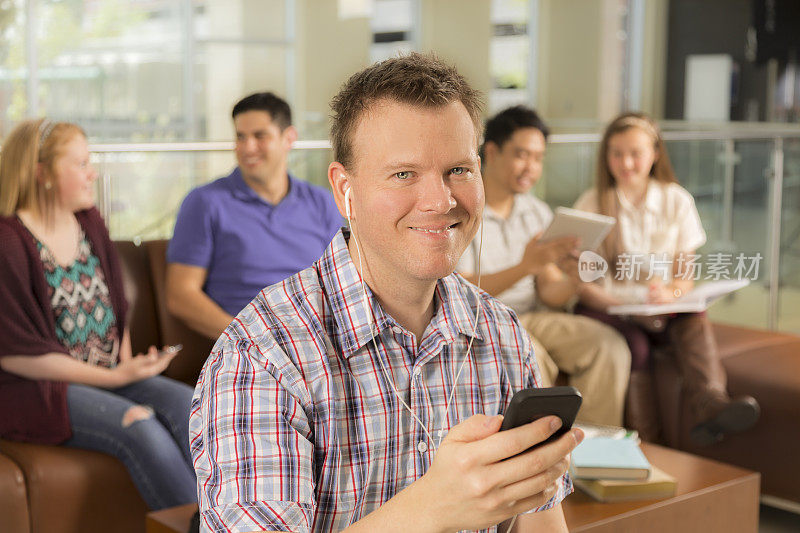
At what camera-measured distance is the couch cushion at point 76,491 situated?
7.00ft

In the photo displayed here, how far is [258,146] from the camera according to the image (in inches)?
107

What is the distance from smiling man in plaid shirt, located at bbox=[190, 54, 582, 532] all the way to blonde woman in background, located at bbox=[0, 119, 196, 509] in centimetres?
127

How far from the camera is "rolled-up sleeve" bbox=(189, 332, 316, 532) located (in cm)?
89

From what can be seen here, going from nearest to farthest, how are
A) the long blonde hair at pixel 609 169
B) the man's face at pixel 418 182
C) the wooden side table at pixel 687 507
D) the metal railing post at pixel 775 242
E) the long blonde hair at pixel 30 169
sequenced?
the man's face at pixel 418 182 → the wooden side table at pixel 687 507 → the long blonde hair at pixel 30 169 → the long blonde hair at pixel 609 169 → the metal railing post at pixel 775 242

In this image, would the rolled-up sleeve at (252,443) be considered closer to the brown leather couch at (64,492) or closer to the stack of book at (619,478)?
the stack of book at (619,478)

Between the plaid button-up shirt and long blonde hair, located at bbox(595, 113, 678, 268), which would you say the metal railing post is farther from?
the plaid button-up shirt

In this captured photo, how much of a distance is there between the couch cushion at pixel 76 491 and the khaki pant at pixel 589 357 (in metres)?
1.23

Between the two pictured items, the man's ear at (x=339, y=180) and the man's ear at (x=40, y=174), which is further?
the man's ear at (x=40, y=174)

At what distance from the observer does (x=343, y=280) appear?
1.05 m

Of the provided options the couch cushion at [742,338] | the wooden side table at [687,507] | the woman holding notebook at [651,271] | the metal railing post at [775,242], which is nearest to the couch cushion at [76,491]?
the wooden side table at [687,507]

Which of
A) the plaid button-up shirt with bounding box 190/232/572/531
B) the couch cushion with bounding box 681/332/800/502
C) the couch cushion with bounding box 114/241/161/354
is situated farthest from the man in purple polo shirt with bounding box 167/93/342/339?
the plaid button-up shirt with bounding box 190/232/572/531

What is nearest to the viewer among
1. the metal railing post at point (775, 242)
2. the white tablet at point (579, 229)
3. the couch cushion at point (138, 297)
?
the white tablet at point (579, 229)

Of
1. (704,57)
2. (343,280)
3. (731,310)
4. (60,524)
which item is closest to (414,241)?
(343,280)

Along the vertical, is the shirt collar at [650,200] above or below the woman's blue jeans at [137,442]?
above
